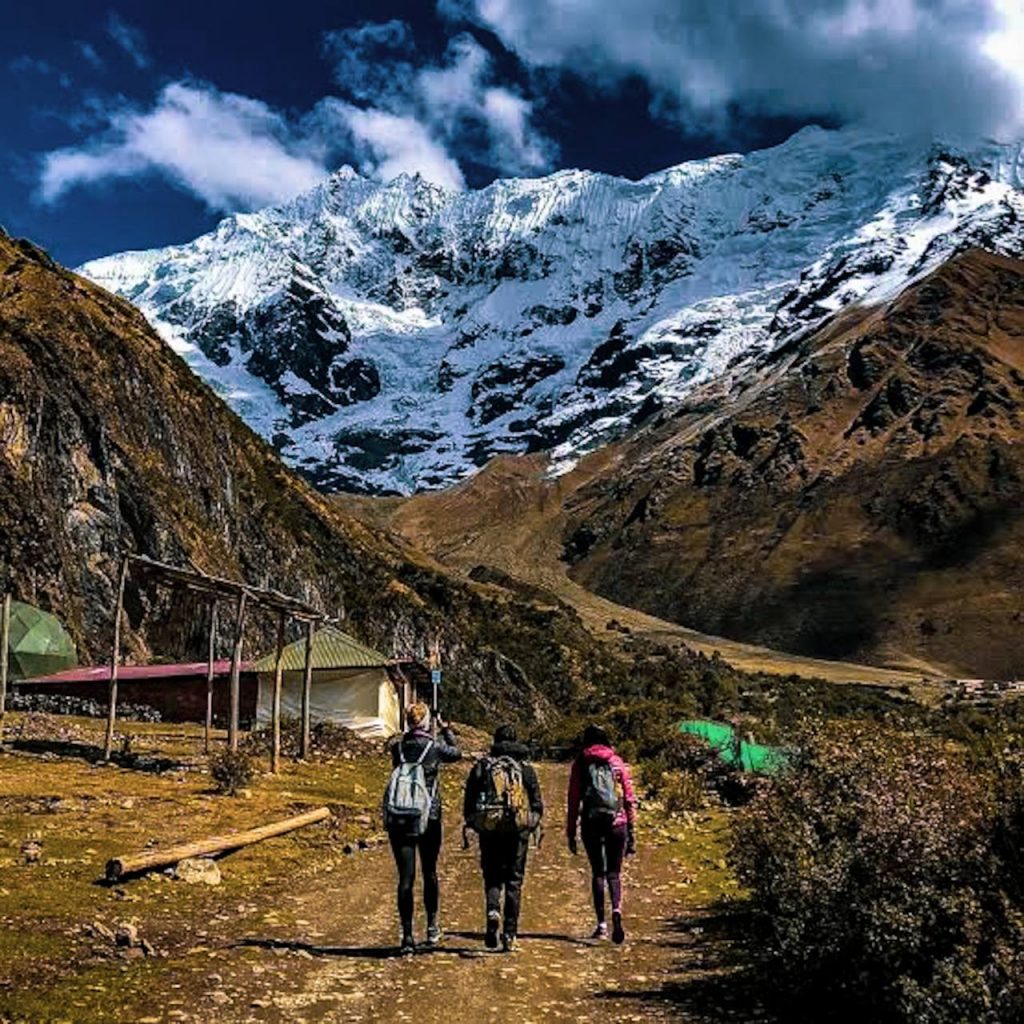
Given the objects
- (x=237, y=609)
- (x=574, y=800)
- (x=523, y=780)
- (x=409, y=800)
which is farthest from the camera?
(x=237, y=609)

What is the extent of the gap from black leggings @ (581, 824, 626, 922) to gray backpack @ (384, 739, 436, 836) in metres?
1.98

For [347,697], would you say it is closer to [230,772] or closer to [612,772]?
[230,772]

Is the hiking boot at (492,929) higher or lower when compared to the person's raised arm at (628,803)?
lower

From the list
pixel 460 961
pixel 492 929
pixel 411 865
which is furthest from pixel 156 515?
pixel 460 961

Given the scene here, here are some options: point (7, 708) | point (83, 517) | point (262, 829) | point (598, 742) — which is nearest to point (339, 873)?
point (262, 829)

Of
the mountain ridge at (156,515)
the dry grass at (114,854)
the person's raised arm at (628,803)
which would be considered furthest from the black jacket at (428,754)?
the mountain ridge at (156,515)

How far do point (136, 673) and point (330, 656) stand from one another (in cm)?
785

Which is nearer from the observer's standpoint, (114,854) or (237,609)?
(114,854)

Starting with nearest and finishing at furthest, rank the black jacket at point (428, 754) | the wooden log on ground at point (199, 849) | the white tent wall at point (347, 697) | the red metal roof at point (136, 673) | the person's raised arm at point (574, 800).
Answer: the black jacket at point (428, 754)
the person's raised arm at point (574, 800)
the wooden log on ground at point (199, 849)
the red metal roof at point (136, 673)
the white tent wall at point (347, 697)

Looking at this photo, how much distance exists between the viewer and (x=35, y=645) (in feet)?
162

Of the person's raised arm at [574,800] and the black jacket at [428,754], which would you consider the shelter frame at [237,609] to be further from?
the black jacket at [428,754]

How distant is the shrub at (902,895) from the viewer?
7.45 meters

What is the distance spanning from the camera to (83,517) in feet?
195

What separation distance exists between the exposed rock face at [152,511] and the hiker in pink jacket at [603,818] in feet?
142
